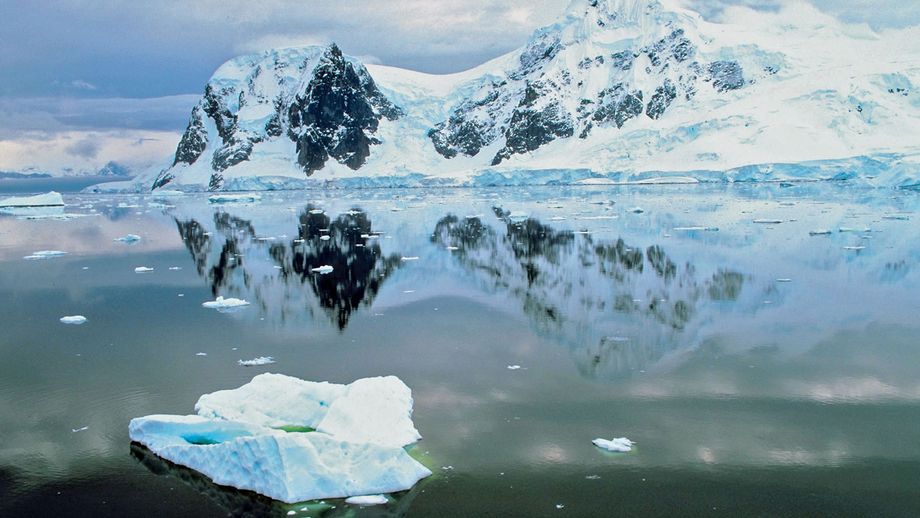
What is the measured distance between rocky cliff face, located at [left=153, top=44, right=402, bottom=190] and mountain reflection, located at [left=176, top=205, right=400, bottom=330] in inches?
4684

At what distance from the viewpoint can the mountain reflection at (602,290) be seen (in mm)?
11750

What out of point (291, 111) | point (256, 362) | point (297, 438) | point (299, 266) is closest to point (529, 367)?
point (256, 362)

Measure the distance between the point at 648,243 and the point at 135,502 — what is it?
2186 centimetres

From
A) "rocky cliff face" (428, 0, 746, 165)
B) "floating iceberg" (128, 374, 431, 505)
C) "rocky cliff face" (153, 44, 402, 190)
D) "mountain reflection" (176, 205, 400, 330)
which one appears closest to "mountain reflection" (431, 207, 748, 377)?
"mountain reflection" (176, 205, 400, 330)

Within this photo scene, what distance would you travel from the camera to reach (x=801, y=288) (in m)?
16.7

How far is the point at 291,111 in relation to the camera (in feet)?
516

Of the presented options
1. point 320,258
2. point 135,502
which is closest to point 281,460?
point 135,502

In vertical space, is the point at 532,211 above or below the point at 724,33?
below

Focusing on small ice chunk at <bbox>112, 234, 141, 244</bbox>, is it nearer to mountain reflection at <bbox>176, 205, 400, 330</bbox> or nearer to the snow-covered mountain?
mountain reflection at <bbox>176, 205, 400, 330</bbox>

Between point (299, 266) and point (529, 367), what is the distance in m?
12.8

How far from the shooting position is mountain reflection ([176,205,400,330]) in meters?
16.2

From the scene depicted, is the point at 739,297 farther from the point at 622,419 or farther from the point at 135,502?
the point at 135,502

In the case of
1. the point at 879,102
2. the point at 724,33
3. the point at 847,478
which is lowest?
the point at 847,478

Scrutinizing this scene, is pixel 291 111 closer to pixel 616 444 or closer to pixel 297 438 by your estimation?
pixel 297 438
